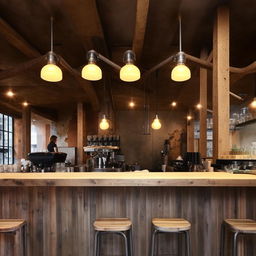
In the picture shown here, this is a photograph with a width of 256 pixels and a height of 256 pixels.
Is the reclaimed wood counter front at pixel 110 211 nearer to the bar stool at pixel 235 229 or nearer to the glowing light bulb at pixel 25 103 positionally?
the bar stool at pixel 235 229

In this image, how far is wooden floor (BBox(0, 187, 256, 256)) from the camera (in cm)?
208

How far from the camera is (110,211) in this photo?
82.6 inches

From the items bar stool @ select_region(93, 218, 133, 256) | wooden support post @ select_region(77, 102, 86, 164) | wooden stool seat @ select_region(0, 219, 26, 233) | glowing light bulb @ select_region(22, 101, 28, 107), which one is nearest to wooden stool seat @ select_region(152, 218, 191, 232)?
bar stool @ select_region(93, 218, 133, 256)

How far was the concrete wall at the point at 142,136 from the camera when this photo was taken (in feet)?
30.5

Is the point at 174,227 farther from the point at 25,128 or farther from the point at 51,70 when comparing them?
the point at 25,128

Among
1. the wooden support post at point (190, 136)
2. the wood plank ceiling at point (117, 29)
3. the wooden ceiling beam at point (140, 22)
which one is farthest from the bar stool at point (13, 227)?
the wooden support post at point (190, 136)

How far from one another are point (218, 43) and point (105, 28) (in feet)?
5.50

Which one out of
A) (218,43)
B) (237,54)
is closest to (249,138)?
(237,54)

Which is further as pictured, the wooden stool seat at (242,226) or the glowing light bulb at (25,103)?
the glowing light bulb at (25,103)

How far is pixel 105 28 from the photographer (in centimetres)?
340

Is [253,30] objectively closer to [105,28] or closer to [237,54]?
[237,54]

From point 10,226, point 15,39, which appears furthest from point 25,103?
point 10,226

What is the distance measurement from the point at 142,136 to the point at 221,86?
6.58 meters

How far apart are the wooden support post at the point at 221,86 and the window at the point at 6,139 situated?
30.2 ft
